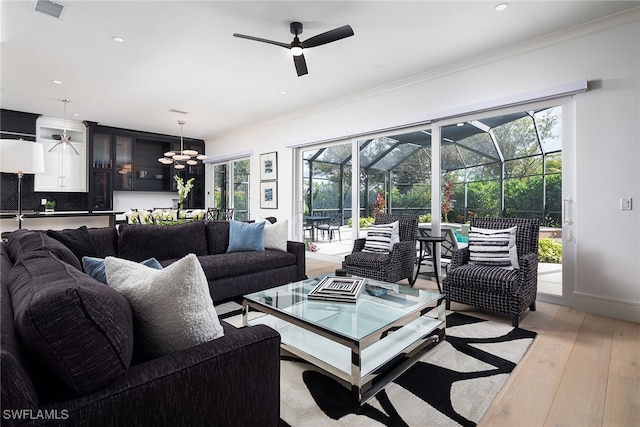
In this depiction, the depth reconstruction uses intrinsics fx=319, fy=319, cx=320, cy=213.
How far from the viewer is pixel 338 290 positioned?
231 centimetres

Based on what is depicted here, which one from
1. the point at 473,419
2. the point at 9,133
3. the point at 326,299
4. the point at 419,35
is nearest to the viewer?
the point at 473,419

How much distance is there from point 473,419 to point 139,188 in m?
7.91

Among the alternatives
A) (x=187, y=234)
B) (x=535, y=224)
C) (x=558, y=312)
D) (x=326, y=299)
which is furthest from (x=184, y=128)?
(x=558, y=312)

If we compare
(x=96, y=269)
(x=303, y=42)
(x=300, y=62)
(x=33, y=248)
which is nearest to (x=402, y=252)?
(x=300, y=62)

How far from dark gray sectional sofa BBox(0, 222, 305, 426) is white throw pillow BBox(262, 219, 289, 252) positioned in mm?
2604

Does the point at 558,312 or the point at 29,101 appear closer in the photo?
the point at 558,312

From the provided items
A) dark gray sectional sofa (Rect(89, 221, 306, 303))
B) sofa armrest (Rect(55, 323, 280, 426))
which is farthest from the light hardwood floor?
dark gray sectional sofa (Rect(89, 221, 306, 303))

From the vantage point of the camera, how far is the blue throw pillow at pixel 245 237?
365 centimetres

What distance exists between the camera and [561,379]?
1.88 metres

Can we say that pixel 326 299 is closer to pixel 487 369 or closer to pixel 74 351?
pixel 487 369

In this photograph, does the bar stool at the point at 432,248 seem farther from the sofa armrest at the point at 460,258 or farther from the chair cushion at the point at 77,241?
the chair cushion at the point at 77,241

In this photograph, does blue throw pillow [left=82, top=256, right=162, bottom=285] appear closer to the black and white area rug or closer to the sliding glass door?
the black and white area rug

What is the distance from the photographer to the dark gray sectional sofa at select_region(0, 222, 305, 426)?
722 mm

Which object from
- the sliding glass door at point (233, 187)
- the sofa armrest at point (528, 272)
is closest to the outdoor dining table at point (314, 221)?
the sliding glass door at point (233, 187)
